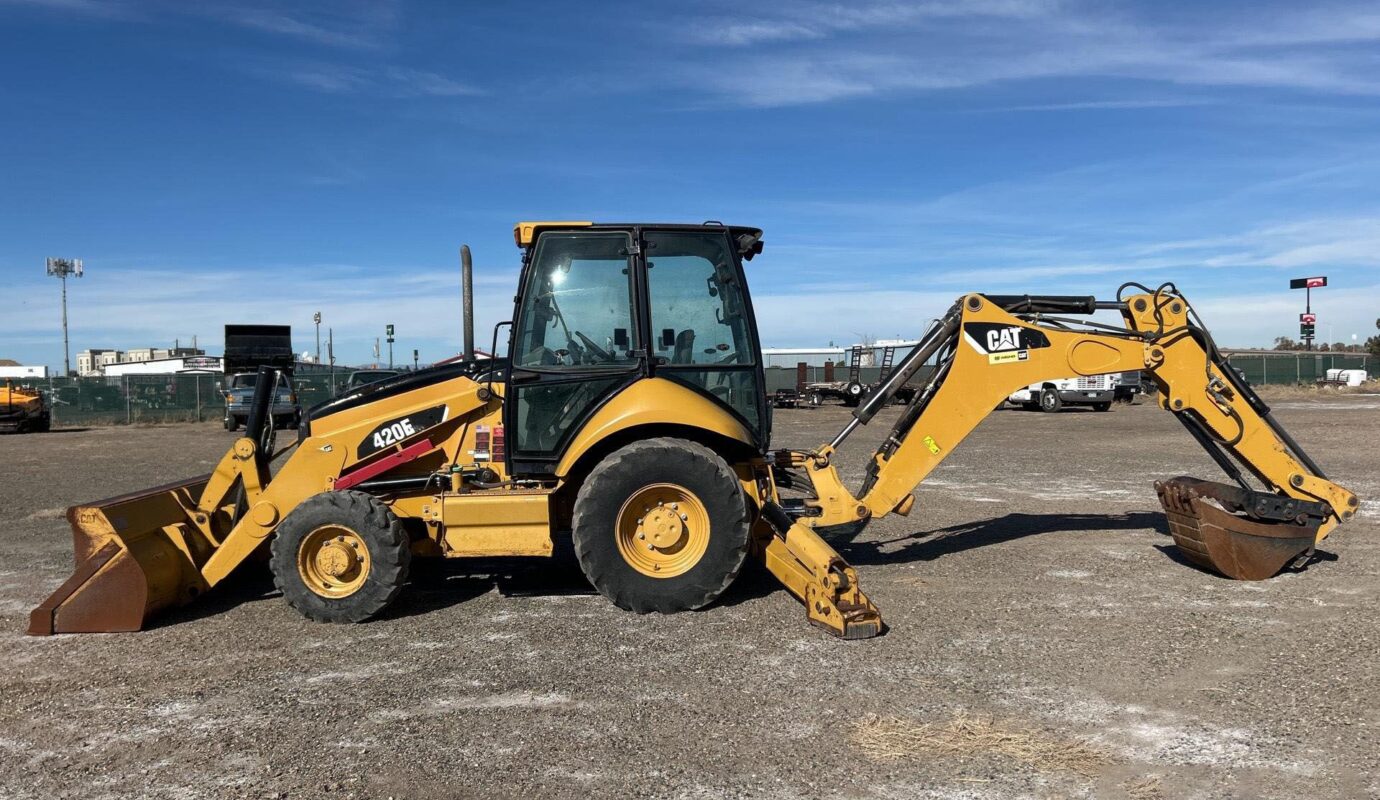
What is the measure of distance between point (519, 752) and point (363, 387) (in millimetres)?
3531

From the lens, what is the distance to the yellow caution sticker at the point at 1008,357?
6.91 m

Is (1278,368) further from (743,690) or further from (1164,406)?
(743,690)

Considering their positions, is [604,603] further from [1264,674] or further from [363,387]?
[1264,674]

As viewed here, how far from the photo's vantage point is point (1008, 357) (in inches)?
272

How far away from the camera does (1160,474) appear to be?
13125 mm

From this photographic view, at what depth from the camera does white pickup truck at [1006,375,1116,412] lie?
2900 cm

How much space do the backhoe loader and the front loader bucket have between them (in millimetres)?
14

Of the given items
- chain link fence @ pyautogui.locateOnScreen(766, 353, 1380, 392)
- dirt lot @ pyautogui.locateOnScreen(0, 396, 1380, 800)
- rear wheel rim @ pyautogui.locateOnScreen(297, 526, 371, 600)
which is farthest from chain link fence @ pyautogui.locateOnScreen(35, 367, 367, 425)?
dirt lot @ pyautogui.locateOnScreen(0, 396, 1380, 800)

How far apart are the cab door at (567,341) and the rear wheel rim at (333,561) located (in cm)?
112

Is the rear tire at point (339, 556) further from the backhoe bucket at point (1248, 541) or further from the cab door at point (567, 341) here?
the backhoe bucket at point (1248, 541)

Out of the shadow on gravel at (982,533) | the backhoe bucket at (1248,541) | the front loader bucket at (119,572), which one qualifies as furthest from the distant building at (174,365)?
the backhoe bucket at (1248,541)

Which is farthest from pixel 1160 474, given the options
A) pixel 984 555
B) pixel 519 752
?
pixel 519 752

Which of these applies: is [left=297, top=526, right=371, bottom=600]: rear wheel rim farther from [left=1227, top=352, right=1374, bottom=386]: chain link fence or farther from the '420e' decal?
[left=1227, top=352, right=1374, bottom=386]: chain link fence

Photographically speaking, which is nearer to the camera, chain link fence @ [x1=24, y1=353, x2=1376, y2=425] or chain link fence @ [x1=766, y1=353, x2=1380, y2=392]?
chain link fence @ [x1=24, y1=353, x2=1376, y2=425]
